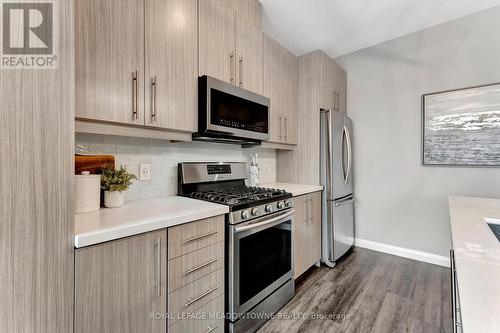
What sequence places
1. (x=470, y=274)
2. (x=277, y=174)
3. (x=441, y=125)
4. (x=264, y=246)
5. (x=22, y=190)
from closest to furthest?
(x=470, y=274)
(x=22, y=190)
(x=264, y=246)
(x=441, y=125)
(x=277, y=174)

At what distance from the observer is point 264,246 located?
1746mm

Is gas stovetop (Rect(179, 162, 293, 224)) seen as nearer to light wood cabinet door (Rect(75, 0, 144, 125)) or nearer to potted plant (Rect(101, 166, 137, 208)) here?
potted plant (Rect(101, 166, 137, 208))

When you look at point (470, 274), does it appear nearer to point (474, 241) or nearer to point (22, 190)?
point (474, 241)

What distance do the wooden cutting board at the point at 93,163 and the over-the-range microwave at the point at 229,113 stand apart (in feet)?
1.91

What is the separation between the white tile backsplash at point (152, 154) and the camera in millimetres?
1484

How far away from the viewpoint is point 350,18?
2.44m

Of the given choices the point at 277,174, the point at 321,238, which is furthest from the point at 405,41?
the point at 321,238

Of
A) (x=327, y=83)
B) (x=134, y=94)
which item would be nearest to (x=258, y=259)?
(x=134, y=94)

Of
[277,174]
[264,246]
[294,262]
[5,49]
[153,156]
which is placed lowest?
[294,262]

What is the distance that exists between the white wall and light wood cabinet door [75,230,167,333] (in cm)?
285

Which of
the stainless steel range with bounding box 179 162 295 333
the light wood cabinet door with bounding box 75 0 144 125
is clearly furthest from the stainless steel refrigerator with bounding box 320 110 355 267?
the light wood cabinet door with bounding box 75 0 144 125

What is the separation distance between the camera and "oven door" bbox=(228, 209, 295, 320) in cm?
147

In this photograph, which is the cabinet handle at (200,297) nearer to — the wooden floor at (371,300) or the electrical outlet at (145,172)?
the wooden floor at (371,300)

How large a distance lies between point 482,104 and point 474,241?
90.0 inches
